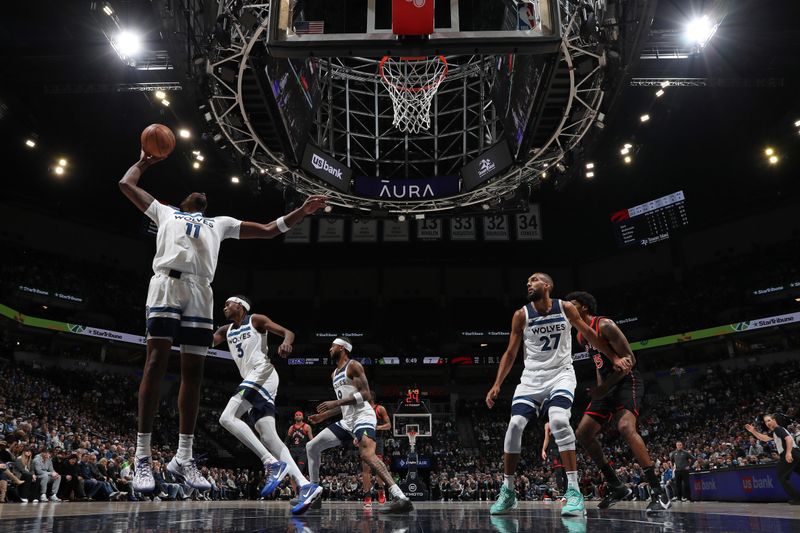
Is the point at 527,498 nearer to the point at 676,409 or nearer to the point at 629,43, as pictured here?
the point at 676,409

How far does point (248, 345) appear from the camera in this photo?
643cm

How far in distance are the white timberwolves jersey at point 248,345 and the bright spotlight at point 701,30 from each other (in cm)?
1335

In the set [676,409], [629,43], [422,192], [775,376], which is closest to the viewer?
[629,43]

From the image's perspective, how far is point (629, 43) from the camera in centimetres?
1172

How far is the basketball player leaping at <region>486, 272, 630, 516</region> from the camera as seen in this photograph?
→ 222 inches

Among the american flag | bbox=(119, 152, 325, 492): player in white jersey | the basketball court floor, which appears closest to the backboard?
the american flag

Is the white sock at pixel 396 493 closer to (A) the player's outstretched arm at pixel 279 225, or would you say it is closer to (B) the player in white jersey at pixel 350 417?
(B) the player in white jersey at pixel 350 417

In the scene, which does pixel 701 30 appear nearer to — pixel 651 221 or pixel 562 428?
pixel 562 428

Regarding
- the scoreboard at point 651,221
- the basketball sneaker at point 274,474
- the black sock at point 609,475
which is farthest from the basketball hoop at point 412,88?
the scoreboard at point 651,221

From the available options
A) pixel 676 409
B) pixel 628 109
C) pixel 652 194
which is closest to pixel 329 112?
pixel 628 109

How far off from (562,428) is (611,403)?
A: 1.19m

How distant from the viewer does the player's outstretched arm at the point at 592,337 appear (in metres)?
5.78

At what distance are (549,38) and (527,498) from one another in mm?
18396

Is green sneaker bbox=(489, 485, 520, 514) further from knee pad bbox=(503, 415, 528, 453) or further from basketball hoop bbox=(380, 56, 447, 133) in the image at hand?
basketball hoop bbox=(380, 56, 447, 133)
